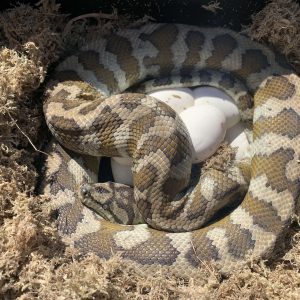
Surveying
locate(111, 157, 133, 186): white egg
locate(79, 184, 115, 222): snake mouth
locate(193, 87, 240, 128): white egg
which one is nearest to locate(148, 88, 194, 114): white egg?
locate(193, 87, 240, 128): white egg

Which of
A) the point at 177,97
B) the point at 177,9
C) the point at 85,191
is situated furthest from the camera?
the point at 177,9

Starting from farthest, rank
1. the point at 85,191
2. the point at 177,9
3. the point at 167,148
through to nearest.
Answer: the point at 177,9 → the point at 85,191 → the point at 167,148

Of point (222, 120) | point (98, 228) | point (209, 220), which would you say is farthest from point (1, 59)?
point (209, 220)

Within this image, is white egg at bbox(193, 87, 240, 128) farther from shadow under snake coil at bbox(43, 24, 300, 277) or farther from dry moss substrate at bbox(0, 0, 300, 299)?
dry moss substrate at bbox(0, 0, 300, 299)

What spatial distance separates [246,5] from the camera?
4.05 m

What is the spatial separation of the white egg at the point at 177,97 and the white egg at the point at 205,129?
→ 11cm

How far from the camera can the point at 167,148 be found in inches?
138

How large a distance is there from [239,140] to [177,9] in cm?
125

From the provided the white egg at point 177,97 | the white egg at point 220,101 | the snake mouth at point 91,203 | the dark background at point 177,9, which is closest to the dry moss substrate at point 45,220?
the dark background at point 177,9

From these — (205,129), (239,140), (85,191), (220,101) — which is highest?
(220,101)

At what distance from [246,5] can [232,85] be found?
691mm

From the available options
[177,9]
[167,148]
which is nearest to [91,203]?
[167,148]

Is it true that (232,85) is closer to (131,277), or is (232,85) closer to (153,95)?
(153,95)

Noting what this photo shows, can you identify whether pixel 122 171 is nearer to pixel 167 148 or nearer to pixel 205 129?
pixel 167 148
